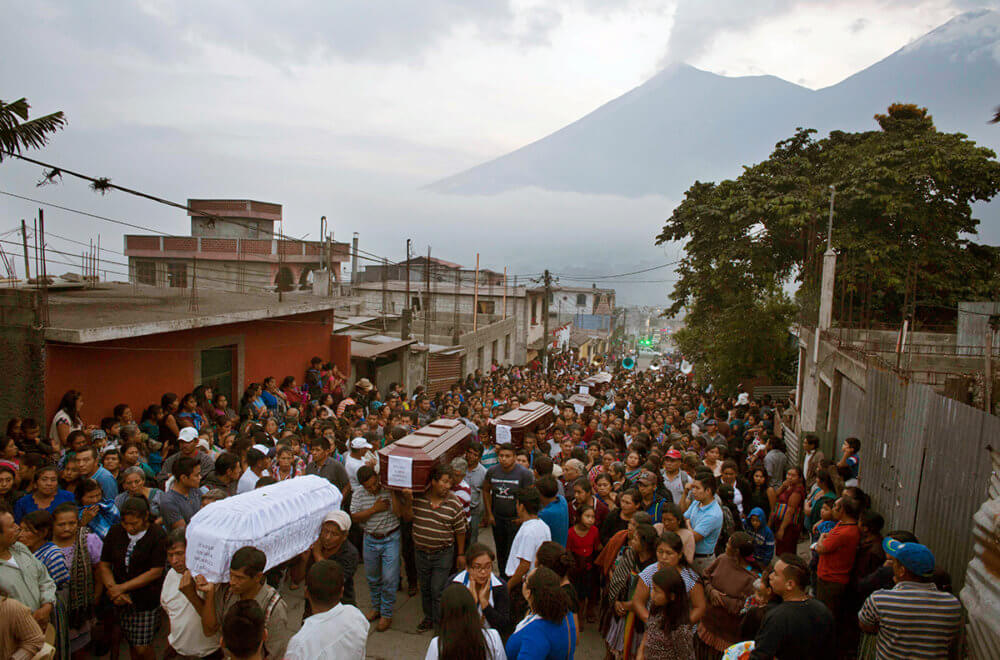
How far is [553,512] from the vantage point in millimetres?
5465

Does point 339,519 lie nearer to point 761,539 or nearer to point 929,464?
point 761,539

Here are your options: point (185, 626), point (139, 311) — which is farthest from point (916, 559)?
point (139, 311)

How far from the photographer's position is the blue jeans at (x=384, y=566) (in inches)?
219

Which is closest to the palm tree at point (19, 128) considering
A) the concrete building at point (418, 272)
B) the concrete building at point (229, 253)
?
the concrete building at point (229, 253)

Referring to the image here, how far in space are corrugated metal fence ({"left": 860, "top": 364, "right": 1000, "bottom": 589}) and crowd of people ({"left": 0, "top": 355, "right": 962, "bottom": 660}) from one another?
Result: 0.51m

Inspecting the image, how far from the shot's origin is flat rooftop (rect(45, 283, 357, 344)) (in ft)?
27.9

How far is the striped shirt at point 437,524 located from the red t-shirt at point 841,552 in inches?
119

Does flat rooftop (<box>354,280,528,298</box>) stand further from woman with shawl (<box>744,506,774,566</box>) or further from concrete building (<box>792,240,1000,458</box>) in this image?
woman with shawl (<box>744,506,774,566</box>)

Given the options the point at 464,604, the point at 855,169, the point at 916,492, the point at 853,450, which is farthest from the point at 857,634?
the point at 855,169

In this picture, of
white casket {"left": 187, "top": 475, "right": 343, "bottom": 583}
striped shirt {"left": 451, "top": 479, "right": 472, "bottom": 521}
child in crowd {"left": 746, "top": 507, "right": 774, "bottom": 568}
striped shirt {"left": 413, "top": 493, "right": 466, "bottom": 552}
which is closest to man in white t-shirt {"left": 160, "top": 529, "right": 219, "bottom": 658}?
white casket {"left": 187, "top": 475, "right": 343, "bottom": 583}

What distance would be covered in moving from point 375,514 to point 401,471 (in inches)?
20.7

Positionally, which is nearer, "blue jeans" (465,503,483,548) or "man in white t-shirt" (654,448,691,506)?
"blue jeans" (465,503,483,548)

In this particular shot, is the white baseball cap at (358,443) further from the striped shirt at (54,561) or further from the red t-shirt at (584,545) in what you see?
the striped shirt at (54,561)

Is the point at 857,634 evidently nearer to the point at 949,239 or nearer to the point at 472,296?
the point at 949,239
